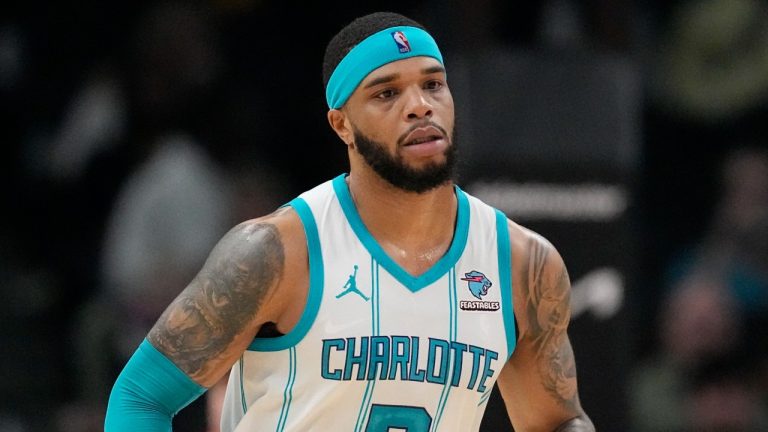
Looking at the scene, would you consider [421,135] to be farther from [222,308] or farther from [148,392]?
[148,392]

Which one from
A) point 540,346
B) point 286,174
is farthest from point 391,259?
point 286,174

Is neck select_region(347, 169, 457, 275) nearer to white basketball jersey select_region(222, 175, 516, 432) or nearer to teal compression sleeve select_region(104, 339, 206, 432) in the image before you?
white basketball jersey select_region(222, 175, 516, 432)

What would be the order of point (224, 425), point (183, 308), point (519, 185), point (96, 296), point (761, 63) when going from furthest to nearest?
1. point (761, 63)
2. point (96, 296)
3. point (519, 185)
4. point (224, 425)
5. point (183, 308)

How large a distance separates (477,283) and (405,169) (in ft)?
1.36

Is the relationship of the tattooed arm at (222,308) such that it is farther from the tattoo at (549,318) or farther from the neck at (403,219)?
the tattoo at (549,318)

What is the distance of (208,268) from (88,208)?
15.6 ft

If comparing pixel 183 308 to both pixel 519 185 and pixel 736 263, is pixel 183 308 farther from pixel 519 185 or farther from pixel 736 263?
pixel 736 263

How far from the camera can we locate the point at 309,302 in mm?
4078

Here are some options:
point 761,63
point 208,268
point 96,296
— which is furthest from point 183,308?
point 761,63

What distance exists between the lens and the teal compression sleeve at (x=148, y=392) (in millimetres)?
4051

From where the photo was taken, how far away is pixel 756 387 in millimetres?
8250

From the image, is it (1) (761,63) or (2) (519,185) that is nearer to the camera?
(2) (519,185)

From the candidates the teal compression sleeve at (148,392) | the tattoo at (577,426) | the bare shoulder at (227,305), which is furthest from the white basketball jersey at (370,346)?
the tattoo at (577,426)

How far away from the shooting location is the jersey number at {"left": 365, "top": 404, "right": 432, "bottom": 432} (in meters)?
4.14
